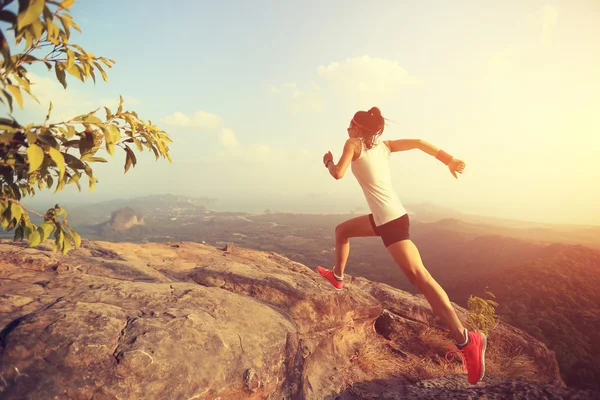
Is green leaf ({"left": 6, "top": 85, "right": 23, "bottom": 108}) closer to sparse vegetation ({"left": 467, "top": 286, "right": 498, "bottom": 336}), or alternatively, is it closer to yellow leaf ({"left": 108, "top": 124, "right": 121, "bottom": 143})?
yellow leaf ({"left": 108, "top": 124, "right": 121, "bottom": 143})

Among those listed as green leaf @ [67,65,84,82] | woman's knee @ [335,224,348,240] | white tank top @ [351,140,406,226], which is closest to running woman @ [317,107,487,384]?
white tank top @ [351,140,406,226]

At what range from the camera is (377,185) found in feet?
13.1

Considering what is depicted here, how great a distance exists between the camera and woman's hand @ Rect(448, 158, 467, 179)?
164 inches

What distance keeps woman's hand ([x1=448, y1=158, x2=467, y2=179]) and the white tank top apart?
93 centimetres

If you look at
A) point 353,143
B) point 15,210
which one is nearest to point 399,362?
point 353,143

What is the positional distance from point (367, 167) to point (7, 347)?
455cm

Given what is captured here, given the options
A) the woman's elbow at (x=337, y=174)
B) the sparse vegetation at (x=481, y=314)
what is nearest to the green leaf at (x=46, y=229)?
the woman's elbow at (x=337, y=174)

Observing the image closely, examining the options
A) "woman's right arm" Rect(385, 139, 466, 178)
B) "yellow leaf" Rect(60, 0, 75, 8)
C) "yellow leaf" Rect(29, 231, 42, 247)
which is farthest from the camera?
"woman's right arm" Rect(385, 139, 466, 178)

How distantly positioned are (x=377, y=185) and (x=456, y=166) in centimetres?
127

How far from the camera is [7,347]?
9.52 feet

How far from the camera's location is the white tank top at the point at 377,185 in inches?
154

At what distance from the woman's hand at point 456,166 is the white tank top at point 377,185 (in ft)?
3.05

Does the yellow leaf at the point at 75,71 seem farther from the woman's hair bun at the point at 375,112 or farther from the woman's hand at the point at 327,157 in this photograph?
the woman's hair bun at the point at 375,112

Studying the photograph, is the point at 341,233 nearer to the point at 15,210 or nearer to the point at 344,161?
the point at 344,161
